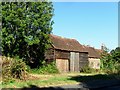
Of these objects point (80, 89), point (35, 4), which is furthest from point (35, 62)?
point (80, 89)

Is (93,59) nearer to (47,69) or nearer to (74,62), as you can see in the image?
(74,62)

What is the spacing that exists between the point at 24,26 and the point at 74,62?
15953 millimetres

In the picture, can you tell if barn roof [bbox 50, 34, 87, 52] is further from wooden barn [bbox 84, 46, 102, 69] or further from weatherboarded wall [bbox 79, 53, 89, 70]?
wooden barn [bbox 84, 46, 102, 69]

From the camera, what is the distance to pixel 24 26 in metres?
37.6

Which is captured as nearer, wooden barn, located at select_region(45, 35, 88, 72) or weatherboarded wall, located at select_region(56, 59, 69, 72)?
weatherboarded wall, located at select_region(56, 59, 69, 72)

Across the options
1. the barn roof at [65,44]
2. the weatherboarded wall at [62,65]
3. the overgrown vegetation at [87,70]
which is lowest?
the overgrown vegetation at [87,70]

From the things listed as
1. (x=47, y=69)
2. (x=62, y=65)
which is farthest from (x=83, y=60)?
(x=47, y=69)

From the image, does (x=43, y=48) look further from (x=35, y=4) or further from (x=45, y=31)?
(x=35, y=4)

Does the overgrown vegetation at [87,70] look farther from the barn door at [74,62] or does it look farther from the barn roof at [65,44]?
the barn roof at [65,44]

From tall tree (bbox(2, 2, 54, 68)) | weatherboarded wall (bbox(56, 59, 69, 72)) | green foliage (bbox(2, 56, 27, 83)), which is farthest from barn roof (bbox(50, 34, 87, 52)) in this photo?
green foliage (bbox(2, 56, 27, 83))

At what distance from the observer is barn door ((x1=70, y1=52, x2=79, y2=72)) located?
50.1 m

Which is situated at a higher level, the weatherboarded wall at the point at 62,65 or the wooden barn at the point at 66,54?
the wooden barn at the point at 66,54

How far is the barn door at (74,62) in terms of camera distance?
50069 mm

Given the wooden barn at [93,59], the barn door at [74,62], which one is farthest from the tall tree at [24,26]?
the wooden barn at [93,59]
